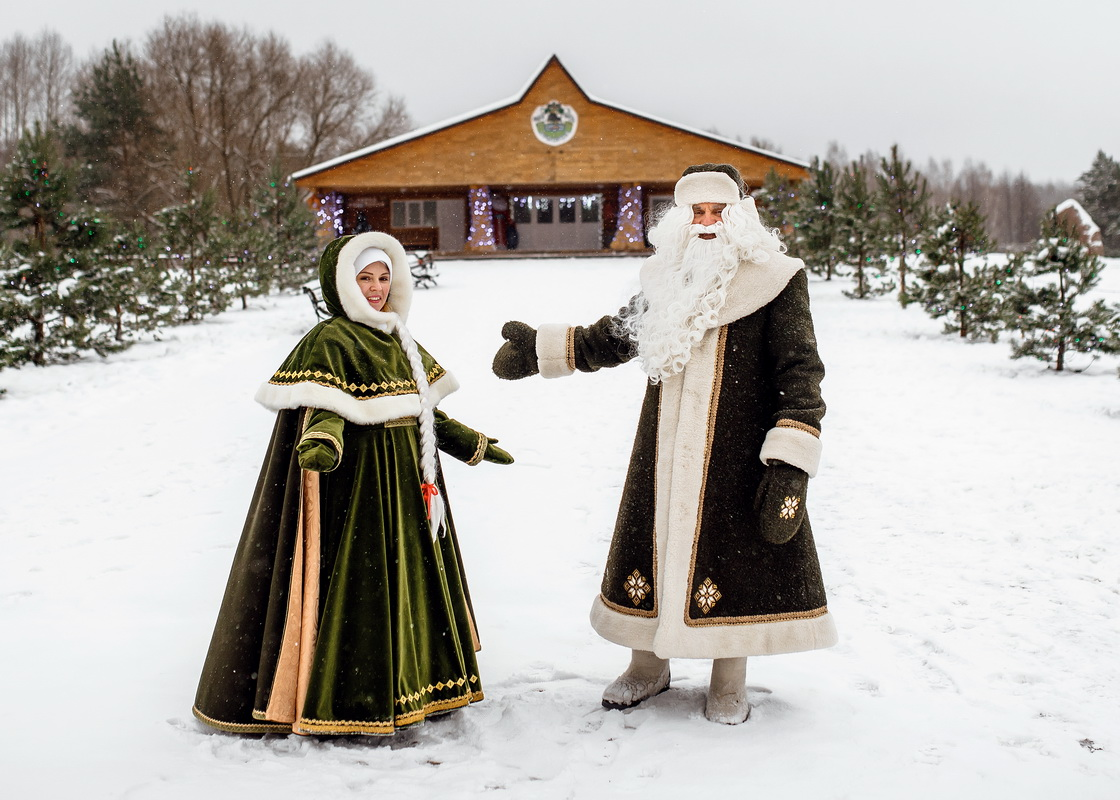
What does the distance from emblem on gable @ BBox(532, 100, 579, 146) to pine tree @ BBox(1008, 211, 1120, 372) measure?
709 inches

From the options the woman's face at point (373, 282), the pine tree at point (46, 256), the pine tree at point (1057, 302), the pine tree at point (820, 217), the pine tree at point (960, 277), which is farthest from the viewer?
the pine tree at point (820, 217)

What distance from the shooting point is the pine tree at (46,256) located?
10.4m

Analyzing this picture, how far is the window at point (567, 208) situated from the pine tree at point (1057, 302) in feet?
64.9

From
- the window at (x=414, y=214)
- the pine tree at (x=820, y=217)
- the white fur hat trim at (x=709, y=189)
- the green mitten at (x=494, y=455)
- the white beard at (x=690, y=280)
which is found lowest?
the green mitten at (x=494, y=455)

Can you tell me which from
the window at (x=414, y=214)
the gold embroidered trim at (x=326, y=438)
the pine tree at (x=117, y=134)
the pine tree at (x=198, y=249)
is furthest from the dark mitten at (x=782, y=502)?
the pine tree at (x=117, y=134)

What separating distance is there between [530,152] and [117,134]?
60.9 feet

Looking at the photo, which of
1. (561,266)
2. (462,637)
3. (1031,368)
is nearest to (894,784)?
(462,637)

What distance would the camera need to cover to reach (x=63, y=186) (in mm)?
10719

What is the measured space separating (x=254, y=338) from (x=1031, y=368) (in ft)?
32.8

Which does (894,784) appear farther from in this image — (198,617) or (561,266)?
(561,266)

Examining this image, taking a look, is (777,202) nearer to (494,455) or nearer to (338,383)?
(494,455)

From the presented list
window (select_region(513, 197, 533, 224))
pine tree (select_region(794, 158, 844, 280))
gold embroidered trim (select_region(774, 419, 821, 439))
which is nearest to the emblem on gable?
window (select_region(513, 197, 533, 224))

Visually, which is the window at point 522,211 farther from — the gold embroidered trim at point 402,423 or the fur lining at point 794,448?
the fur lining at point 794,448

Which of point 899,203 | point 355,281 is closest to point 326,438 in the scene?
point 355,281
